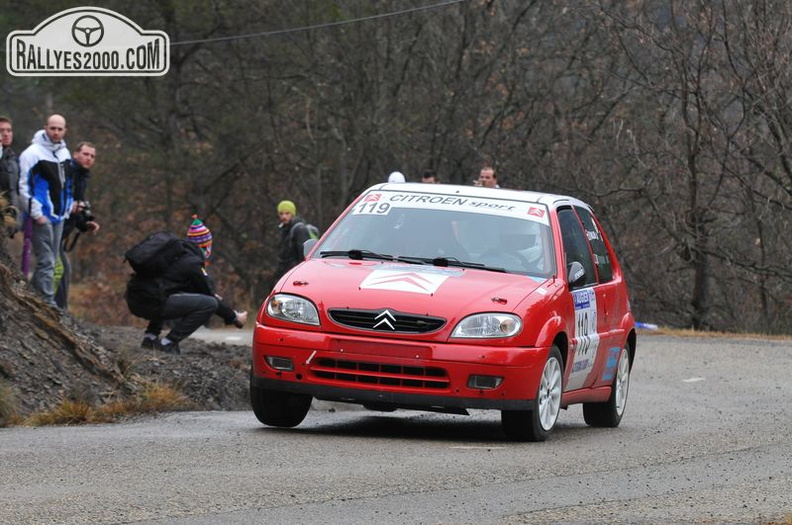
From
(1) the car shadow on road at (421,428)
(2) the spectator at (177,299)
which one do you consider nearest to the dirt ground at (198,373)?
(2) the spectator at (177,299)

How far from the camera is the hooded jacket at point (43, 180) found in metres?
15.9

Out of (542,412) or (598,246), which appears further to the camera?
(598,246)

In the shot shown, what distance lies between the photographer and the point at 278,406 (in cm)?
1070

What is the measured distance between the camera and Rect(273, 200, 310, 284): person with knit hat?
21062 mm

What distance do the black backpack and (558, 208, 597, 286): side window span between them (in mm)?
4252

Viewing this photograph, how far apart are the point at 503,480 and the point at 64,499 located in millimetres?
2309

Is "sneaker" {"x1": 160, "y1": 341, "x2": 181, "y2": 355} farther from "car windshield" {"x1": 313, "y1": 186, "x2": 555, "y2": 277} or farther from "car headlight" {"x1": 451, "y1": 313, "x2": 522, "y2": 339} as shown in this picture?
"car headlight" {"x1": 451, "y1": 313, "x2": 522, "y2": 339}

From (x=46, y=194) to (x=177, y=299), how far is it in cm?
199

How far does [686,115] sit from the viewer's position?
28.2 meters

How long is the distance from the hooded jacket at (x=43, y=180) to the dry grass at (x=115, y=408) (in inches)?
156

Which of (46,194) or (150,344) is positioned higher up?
(46,194)

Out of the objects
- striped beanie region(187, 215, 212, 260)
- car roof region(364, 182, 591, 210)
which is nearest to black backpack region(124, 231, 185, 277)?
striped beanie region(187, 215, 212, 260)

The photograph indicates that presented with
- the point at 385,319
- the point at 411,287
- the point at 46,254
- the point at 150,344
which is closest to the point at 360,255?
the point at 411,287

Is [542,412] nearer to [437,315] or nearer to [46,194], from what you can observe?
[437,315]
